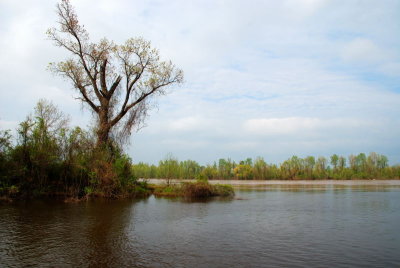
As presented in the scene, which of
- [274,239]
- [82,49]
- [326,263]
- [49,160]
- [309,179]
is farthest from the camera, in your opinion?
[309,179]

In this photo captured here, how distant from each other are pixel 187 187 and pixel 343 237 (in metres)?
19.2

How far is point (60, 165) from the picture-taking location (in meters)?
26.7

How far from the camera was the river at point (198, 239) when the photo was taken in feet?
30.5

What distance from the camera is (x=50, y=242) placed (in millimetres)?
11117

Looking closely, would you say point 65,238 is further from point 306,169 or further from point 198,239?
point 306,169

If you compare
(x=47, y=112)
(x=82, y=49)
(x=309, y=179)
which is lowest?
(x=309, y=179)

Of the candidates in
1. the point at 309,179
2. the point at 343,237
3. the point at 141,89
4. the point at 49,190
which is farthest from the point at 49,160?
the point at 309,179

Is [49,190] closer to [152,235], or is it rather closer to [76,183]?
[76,183]

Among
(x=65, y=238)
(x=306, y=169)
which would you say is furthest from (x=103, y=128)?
(x=306, y=169)

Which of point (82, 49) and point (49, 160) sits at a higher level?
point (82, 49)

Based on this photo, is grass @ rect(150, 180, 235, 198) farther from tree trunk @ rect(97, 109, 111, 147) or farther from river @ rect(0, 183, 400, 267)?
river @ rect(0, 183, 400, 267)

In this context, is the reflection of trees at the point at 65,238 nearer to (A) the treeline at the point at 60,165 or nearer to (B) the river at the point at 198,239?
(B) the river at the point at 198,239

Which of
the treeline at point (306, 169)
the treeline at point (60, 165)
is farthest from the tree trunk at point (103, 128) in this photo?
the treeline at point (306, 169)

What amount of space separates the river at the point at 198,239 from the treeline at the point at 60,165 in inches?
286
